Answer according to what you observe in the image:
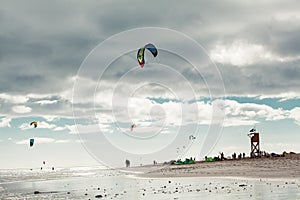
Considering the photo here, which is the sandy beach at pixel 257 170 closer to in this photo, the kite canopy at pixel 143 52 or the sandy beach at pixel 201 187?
the sandy beach at pixel 201 187

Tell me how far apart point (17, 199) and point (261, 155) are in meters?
47.7

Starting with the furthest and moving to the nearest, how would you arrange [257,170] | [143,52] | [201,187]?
[143,52]
[257,170]
[201,187]

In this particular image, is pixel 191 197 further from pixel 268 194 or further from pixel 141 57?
pixel 141 57

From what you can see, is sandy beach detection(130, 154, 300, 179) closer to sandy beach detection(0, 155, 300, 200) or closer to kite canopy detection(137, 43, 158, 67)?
sandy beach detection(0, 155, 300, 200)

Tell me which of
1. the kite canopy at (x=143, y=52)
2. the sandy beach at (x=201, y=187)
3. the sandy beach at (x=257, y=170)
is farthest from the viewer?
the kite canopy at (x=143, y=52)

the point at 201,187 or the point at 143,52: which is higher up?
the point at 143,52

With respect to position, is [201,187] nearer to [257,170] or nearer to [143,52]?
[257,170]

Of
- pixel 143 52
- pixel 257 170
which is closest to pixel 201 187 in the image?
pixel 257 170

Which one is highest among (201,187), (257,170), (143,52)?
(143,52)

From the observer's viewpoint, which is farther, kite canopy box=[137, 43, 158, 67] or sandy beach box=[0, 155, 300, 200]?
kite canopy box=[137, 43, 158, 67]

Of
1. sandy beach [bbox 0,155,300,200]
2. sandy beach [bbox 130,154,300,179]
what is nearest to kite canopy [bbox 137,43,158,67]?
sandy beach [bbox 0,155,300,200]

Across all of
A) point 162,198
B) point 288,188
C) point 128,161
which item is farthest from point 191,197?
point 128,161

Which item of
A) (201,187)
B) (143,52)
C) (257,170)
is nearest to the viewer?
(201,187)

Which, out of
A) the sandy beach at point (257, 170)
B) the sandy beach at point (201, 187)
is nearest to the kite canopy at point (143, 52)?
the sandy beach at point (201, 187)
